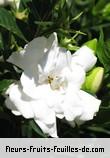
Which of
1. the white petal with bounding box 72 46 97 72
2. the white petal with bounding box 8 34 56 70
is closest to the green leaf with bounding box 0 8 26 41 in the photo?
the white petal with bounding box 8 34 56 70

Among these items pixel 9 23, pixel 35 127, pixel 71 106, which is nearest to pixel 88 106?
pixel 71 106

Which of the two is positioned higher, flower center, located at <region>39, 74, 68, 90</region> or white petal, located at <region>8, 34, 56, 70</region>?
white petal, located at <region>8, 34, 56, 70</region>

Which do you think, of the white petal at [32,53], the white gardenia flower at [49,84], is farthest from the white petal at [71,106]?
the white petal at [32,53]

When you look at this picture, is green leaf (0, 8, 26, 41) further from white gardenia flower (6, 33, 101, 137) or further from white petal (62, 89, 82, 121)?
white petal (62, 89, 82, 121)

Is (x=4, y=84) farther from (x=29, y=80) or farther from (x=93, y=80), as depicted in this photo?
(x=93, y=80)

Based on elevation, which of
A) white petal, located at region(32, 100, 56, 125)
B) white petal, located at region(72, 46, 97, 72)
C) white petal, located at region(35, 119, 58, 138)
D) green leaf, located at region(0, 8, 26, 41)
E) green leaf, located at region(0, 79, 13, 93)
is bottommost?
white petal, located at region(35, 119, 58, 138)

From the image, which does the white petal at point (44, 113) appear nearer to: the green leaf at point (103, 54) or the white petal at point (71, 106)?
the white petal at point (71, 106)

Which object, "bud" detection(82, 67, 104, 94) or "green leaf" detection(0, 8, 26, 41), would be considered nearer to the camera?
"green leaf" detection(0, 8, 26, 41)
